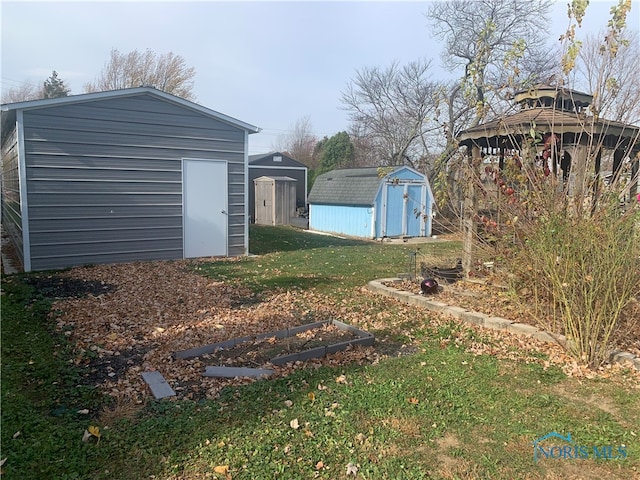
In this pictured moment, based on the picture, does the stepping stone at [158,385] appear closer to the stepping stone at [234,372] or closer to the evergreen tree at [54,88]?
the stepping stone at [234,372]

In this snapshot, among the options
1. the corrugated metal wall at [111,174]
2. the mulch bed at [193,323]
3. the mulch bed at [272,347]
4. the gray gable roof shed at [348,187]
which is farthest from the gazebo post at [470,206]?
the gray gable roof shed at [348,187]

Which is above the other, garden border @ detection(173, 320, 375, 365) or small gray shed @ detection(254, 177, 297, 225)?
small gray shed @ detection(254, 177, 297, 225)

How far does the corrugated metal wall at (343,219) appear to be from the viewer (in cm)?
1505

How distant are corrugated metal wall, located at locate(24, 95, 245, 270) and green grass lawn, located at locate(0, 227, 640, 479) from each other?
15.2 ft

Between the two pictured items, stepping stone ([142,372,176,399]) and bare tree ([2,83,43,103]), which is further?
bare tree ([2,83,43,103])

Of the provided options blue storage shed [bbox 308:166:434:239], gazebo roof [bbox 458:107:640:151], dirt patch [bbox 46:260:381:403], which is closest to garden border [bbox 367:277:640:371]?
dirt patch [bbox 46:260:381:403]

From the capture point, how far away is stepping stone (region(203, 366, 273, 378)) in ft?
12.3

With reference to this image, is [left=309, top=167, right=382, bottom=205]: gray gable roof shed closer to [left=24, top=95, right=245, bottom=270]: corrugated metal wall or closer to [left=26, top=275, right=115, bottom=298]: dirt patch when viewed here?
[left=24, top=95, right=245, bottom=270]: corrugated metal wall

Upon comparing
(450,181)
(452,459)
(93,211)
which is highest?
(450,181)

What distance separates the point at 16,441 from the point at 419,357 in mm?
3199

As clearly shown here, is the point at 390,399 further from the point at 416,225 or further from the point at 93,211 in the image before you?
the point at 416,225

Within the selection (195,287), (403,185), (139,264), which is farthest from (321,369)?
(403,185)

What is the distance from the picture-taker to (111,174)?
355 inches

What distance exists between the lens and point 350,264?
9.39 meters
